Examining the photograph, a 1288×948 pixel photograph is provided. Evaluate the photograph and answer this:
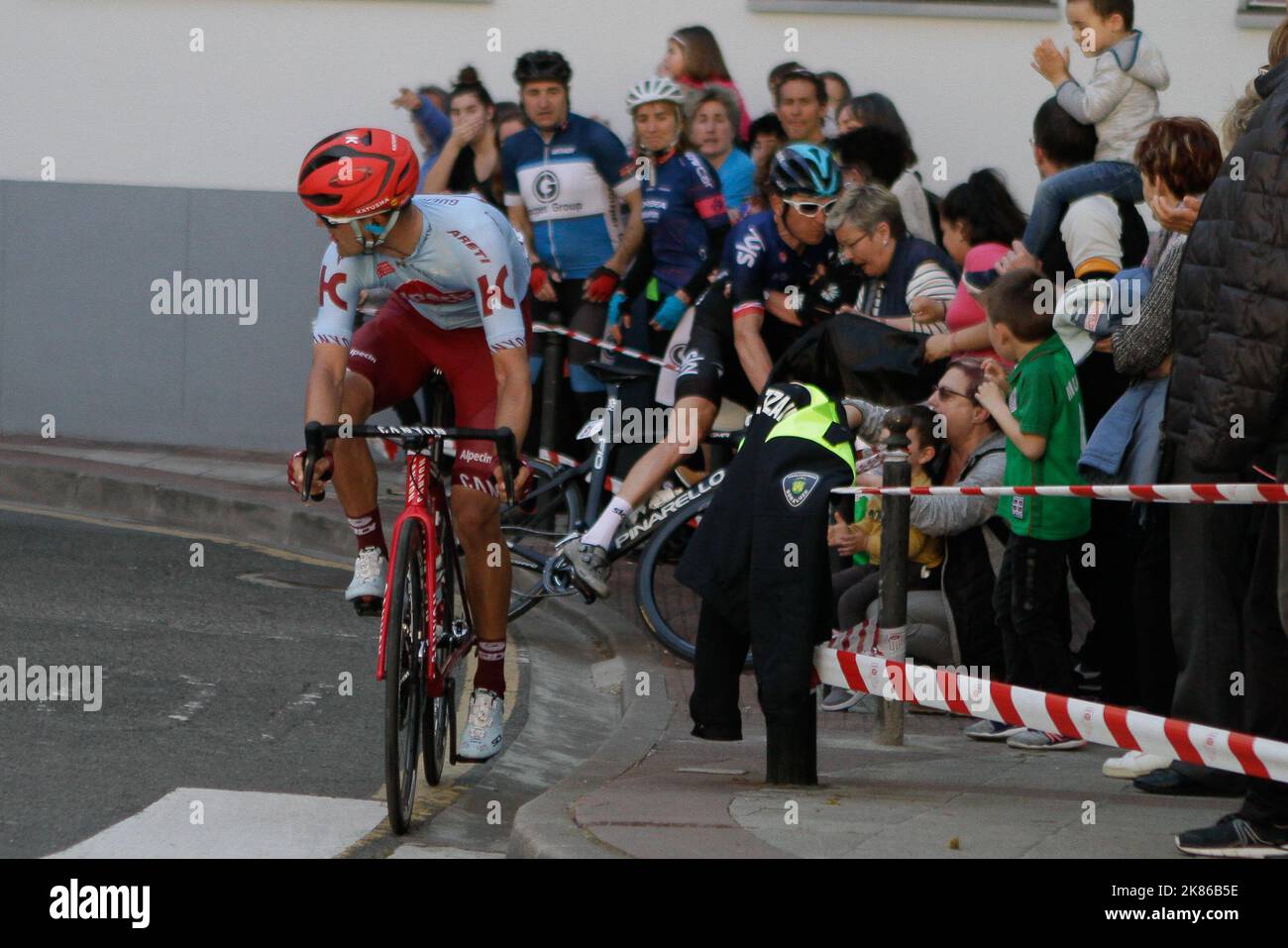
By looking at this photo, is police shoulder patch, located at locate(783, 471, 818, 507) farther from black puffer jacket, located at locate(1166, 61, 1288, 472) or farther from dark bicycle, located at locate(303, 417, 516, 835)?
black puffer jacket, located at locate(1166, 61, 1288, 472)

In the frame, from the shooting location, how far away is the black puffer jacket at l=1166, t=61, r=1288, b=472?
16.7ft

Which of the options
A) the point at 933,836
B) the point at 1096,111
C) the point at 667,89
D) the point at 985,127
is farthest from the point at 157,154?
the point at 933,836

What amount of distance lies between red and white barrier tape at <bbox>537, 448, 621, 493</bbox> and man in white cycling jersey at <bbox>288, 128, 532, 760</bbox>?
2.66m

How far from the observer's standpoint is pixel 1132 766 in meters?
6.90

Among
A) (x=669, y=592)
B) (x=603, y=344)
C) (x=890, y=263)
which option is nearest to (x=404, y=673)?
(x=669, y=592)

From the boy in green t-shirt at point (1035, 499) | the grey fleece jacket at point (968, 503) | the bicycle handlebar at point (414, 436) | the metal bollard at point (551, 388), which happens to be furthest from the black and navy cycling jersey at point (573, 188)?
the bicycle handlebar at point (414, 436)

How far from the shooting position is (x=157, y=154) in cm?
1446

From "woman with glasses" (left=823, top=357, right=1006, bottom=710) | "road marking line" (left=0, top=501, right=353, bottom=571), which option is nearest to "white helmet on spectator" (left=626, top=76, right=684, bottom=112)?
"road marking line" (left=0, top=501, right=353, bottom=571)

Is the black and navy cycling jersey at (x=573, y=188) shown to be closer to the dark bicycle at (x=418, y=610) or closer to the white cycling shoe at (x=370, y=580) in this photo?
the dark bicycle at (x=418, y=610)

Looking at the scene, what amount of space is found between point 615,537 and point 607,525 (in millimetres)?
81

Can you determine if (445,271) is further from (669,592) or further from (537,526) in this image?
(537,526)

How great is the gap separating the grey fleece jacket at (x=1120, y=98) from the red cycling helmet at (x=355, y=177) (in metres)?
3.78
